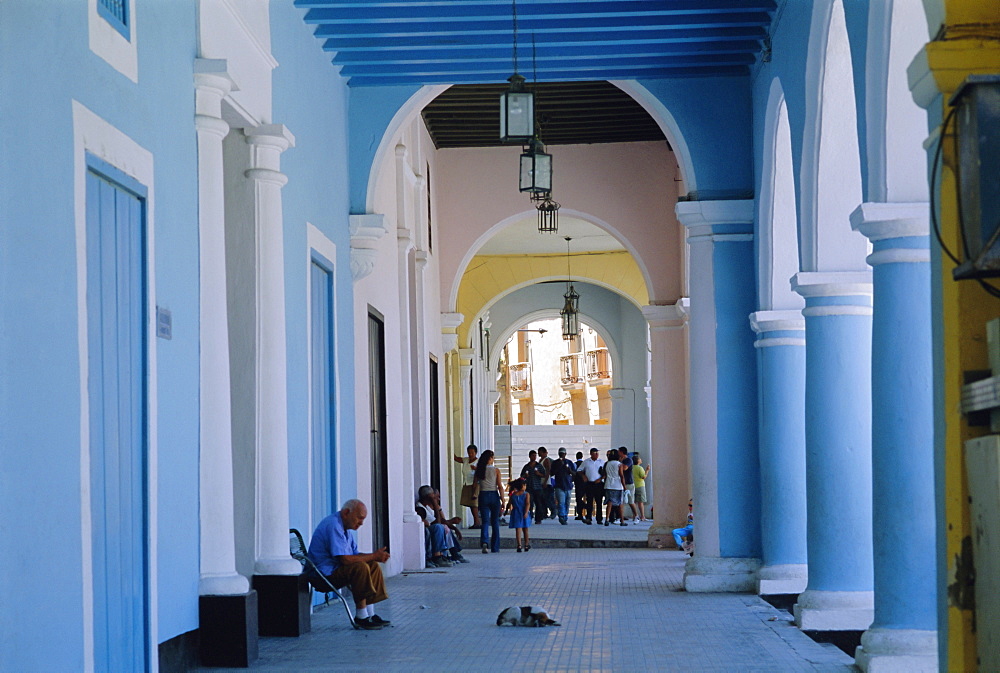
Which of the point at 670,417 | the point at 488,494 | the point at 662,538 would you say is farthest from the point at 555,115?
the point at 662,538

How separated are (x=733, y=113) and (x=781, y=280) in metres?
2.05

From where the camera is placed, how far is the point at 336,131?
40.3 feet

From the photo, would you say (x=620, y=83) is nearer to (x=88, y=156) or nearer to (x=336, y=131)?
(x=336, y=131)

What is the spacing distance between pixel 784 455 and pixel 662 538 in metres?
7.86

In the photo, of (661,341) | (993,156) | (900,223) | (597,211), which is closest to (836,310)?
(900,223)

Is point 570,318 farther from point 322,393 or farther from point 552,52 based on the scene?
point 322,393

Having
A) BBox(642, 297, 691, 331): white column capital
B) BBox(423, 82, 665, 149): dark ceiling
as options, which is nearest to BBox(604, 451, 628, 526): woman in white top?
BBox(642, 297, 691, 331): white column capital

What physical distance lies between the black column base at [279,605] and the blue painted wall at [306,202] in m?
0.92

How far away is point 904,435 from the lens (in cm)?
708

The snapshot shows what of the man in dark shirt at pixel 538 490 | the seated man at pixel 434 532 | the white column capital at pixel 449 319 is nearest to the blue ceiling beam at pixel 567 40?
the seated man at pixel 434 532

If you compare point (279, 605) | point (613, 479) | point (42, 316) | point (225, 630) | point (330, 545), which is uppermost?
point (42, 316)

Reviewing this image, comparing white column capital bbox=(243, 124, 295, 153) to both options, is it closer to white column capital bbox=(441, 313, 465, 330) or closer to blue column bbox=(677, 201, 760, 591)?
blue column bbox=(677, 201, 760, 591)

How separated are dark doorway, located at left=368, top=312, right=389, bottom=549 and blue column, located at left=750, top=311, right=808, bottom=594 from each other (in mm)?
4326

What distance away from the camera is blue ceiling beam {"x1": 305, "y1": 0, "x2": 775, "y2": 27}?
10477mm
